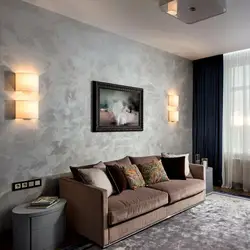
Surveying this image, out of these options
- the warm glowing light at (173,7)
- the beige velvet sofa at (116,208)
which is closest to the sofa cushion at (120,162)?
the beige velvet sofa at (116,208)

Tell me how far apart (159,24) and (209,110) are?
8.68ft

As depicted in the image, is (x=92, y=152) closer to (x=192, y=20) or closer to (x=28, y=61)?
(x=28, y=61)

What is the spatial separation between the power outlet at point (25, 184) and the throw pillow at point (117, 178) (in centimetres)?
91

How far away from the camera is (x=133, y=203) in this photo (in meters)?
2.97

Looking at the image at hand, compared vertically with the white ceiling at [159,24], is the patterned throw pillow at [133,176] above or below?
below

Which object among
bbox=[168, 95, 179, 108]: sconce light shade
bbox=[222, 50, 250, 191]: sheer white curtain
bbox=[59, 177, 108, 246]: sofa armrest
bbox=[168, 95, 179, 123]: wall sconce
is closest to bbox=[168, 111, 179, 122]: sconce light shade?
bbox=[168, 95, 179, 123]: wall sconce

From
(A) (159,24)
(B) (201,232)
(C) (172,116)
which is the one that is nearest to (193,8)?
(A) (159,24)

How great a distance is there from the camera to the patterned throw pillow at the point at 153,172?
12.5 feet

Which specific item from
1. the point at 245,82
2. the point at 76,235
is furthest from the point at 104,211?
the point at 245,82

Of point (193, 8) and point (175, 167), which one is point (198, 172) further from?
point (193, 8)

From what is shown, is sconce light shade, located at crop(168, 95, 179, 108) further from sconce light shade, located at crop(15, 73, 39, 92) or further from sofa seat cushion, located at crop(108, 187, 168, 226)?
sconce light shade, located at crop(15, 73, 39, 92)

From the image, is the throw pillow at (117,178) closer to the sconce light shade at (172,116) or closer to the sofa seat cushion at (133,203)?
the sofa seat cushion at (133,203)

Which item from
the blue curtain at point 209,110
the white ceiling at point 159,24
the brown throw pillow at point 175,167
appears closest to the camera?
the white ceiling at point 159,24

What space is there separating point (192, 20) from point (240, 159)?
320 cm
